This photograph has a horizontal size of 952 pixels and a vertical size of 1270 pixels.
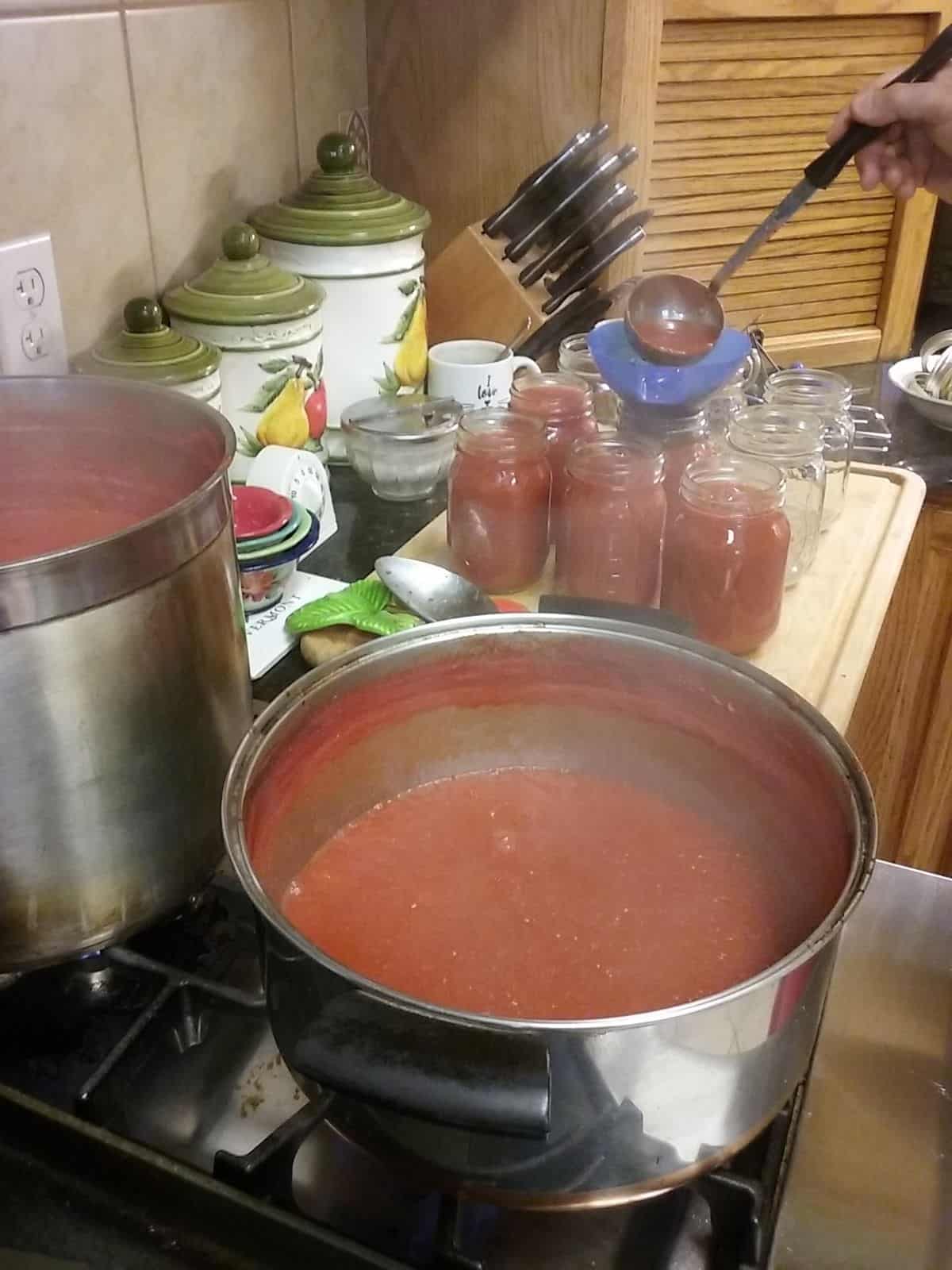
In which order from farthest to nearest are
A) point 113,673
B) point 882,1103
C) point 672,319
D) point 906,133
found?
point 906,133, point 672,319, point 882,1103, point 113,673

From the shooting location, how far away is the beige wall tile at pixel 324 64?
1.16 metres

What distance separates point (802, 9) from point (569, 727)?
3.29ft

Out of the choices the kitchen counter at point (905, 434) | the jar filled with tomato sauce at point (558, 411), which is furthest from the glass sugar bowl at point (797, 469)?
the kitchen counter at point (905, 434)

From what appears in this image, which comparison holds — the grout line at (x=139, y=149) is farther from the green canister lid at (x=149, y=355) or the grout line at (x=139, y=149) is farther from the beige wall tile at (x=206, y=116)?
the green canister lid at (x=149, y=355)

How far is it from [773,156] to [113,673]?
3.83ft

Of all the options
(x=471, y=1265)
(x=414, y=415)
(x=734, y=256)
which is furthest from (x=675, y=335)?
(x=471, y=1265)

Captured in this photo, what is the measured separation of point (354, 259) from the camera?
3.43 ft

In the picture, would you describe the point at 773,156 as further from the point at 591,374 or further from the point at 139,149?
the point at 139,149

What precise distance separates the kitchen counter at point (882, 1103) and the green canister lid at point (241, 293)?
634 mm

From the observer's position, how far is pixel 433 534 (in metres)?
1.01

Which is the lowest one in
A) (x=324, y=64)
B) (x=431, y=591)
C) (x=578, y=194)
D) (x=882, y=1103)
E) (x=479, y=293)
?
(x=882, y=1103)

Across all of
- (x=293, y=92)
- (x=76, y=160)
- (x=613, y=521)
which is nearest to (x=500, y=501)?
(x=613, y=521)

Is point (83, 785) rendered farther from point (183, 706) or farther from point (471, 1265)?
point (471, 1265)

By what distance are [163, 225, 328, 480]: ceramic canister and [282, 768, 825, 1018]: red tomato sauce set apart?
45 cm
